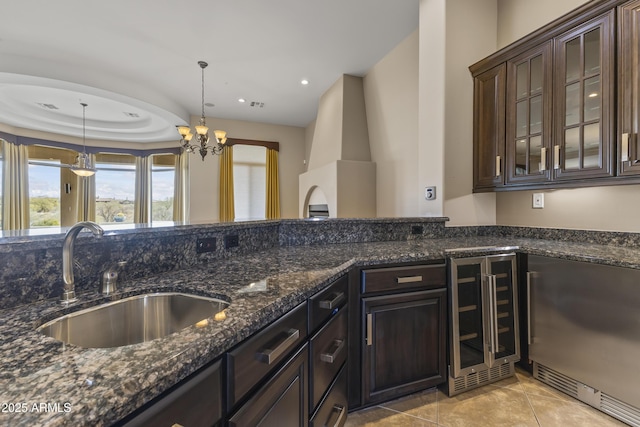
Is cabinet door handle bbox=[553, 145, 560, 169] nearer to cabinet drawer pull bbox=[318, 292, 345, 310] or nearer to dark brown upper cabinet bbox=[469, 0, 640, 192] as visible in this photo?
dark brown upper cabinet bbox=[469, 0, 640, 192]

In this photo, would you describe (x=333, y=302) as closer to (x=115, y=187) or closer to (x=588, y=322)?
(x=588, y=322)

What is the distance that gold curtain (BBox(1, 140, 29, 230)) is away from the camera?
569cm

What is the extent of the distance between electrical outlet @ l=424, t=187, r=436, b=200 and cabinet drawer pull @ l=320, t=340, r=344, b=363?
5.37 feet

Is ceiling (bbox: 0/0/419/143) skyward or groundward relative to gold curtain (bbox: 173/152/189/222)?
skyward

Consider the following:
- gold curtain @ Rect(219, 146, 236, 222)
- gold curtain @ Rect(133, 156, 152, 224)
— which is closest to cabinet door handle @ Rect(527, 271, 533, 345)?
gold curtain @ Rect(219, 146, 236, 222)

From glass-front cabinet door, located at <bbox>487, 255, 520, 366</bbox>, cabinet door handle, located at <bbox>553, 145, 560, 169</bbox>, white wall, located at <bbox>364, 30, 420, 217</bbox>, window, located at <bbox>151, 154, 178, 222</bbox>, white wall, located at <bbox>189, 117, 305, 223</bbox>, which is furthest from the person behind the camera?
window, located at <bbox>151, 154, 178, 222</bbox>

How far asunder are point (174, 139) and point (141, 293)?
6837mm

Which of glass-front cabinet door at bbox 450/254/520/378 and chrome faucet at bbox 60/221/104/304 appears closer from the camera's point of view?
chrome faucet at bbox 60/221/104/304

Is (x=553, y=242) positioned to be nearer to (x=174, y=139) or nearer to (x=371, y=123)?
(x=371, y=123)

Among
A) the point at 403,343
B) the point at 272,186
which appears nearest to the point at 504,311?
the point at 403,343

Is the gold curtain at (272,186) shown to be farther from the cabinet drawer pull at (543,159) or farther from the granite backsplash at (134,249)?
the cabinet drawer pull at (543,159)

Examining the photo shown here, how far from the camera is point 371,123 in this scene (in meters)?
4.27

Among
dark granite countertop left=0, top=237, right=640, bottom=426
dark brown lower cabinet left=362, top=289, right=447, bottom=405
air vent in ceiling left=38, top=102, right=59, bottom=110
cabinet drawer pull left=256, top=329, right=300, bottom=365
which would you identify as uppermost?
air vent in ceiling left=38, top=102, right=59, bottom=110

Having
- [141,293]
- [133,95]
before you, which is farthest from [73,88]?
[141,293]
